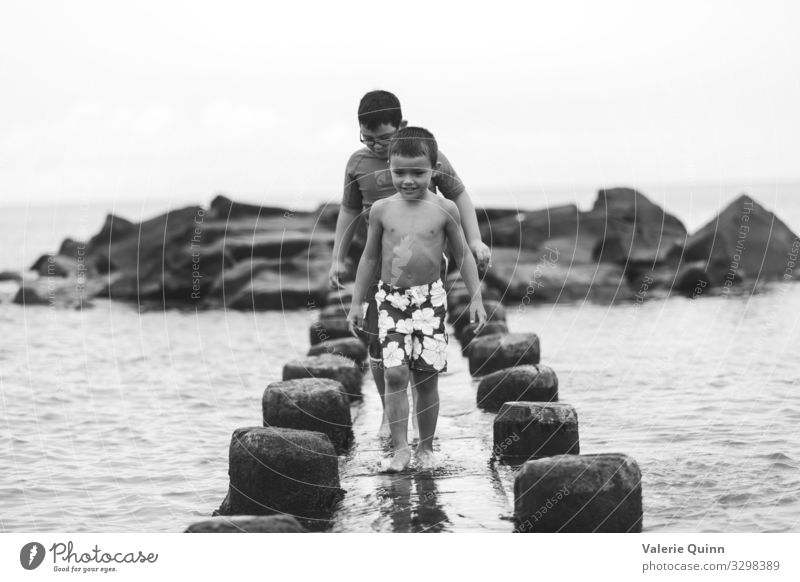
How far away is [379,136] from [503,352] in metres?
4.04

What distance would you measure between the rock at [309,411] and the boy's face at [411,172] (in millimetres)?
1907

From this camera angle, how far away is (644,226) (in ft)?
74.3

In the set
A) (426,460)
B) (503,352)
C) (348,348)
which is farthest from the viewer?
(348,348)

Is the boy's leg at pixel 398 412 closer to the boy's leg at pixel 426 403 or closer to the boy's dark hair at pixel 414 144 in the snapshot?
the boy's leg at pixel 426 403

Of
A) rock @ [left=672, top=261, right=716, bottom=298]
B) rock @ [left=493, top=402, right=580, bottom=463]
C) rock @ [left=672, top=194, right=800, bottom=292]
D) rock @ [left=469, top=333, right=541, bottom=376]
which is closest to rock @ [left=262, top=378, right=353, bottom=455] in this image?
rock @ [left=493, top=402, right=580, bottom=463]

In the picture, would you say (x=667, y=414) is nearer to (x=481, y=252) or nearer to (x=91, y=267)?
(x=481, y=252)

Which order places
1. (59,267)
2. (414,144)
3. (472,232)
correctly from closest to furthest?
(414,144), (472,232), (59,267)

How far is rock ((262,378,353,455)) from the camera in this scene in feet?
25.2

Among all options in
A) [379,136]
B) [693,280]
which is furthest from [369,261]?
[693,280]

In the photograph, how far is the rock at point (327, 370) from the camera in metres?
9.28

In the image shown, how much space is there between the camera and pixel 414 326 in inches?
255

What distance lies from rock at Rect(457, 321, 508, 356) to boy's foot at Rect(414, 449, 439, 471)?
19.0 feet

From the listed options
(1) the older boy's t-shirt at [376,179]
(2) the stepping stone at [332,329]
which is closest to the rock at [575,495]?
(1) the older boy's t-shirt at [376,179]

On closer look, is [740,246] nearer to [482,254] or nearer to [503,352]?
[503,352]
